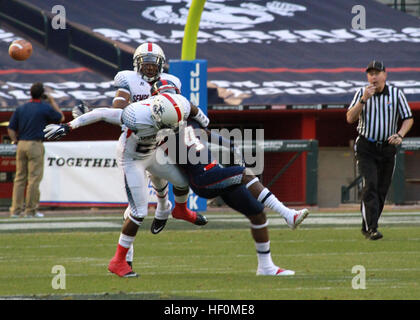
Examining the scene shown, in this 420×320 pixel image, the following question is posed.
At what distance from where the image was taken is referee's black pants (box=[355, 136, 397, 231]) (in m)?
10.1

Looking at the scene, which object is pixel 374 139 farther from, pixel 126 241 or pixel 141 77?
pixel 126 241

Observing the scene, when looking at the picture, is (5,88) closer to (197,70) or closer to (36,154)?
(36,154)

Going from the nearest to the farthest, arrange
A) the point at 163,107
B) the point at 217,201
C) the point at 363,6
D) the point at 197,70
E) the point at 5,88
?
the point at 163,107, the point at 197,70, the point at 217,201, the point at 5,88, the point at 363,6

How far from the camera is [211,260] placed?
8680 mm

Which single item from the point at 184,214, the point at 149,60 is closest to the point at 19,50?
the point at 184,214

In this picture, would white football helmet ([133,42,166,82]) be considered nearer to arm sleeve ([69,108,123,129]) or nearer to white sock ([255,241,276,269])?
arm sleeve ([69,108,123,129])

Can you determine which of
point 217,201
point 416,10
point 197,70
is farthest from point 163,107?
point 416,10

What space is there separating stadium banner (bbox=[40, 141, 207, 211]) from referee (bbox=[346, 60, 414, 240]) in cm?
604

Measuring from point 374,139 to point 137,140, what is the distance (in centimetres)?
339

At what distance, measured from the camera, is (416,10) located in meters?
24.4

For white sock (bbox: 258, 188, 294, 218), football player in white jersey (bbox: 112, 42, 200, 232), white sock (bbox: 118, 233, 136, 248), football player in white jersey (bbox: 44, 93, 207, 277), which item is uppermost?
football player in white jersey (bbox: 112, 42, 200, 232)

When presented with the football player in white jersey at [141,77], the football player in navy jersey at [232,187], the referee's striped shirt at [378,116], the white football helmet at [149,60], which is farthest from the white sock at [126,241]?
the referee's striped shirt at [378,116]

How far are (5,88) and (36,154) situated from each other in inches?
186

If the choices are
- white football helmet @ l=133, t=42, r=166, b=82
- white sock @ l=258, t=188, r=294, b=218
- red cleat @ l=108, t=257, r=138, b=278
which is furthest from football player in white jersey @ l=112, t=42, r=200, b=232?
white sock @ l=258, t=188, r=294, b=218
